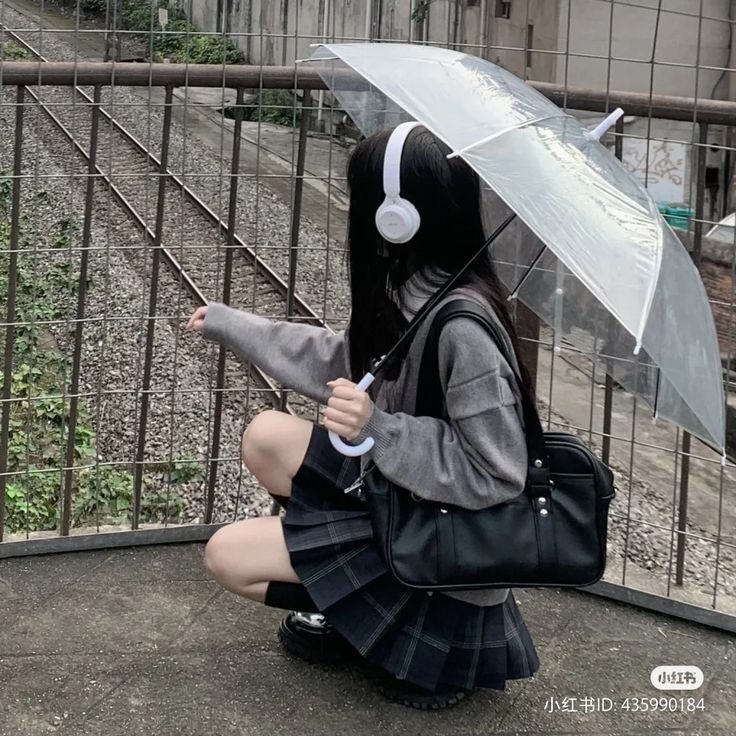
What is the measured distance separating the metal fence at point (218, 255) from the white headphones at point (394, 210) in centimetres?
88

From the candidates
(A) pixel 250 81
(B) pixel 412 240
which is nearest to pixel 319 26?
(A) pixel 250 81

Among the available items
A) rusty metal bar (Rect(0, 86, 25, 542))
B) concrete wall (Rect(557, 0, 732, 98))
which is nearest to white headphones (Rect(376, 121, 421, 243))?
rusty metal bar (Rect(0, 86, 25, 542))

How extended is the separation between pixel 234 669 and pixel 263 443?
68 cm

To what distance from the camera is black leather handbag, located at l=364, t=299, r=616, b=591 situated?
8.26 feet

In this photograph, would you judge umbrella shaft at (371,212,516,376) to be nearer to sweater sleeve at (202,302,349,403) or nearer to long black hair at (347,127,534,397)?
long black hair at (347,127,534,397)

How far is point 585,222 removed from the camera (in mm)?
2189

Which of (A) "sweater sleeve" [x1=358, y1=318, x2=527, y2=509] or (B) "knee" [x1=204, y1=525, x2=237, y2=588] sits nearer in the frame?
(A) "sweater sleeve" [x1=358, y1=318, x2=527, y2=509]

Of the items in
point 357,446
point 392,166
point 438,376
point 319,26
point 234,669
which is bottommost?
point 234,669

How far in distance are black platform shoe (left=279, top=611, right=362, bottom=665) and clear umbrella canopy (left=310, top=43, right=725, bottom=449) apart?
1055mm

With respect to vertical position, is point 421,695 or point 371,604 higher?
point 371,604

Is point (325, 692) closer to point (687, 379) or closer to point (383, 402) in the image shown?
point (383, 402)

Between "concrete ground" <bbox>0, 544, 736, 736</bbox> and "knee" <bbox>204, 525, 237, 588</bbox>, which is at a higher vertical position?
"knee" <bbox>204, 525, 237, 588</bbox>

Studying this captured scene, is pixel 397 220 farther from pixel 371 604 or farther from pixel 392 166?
pixel 371 604

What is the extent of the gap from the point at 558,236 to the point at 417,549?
81cm
